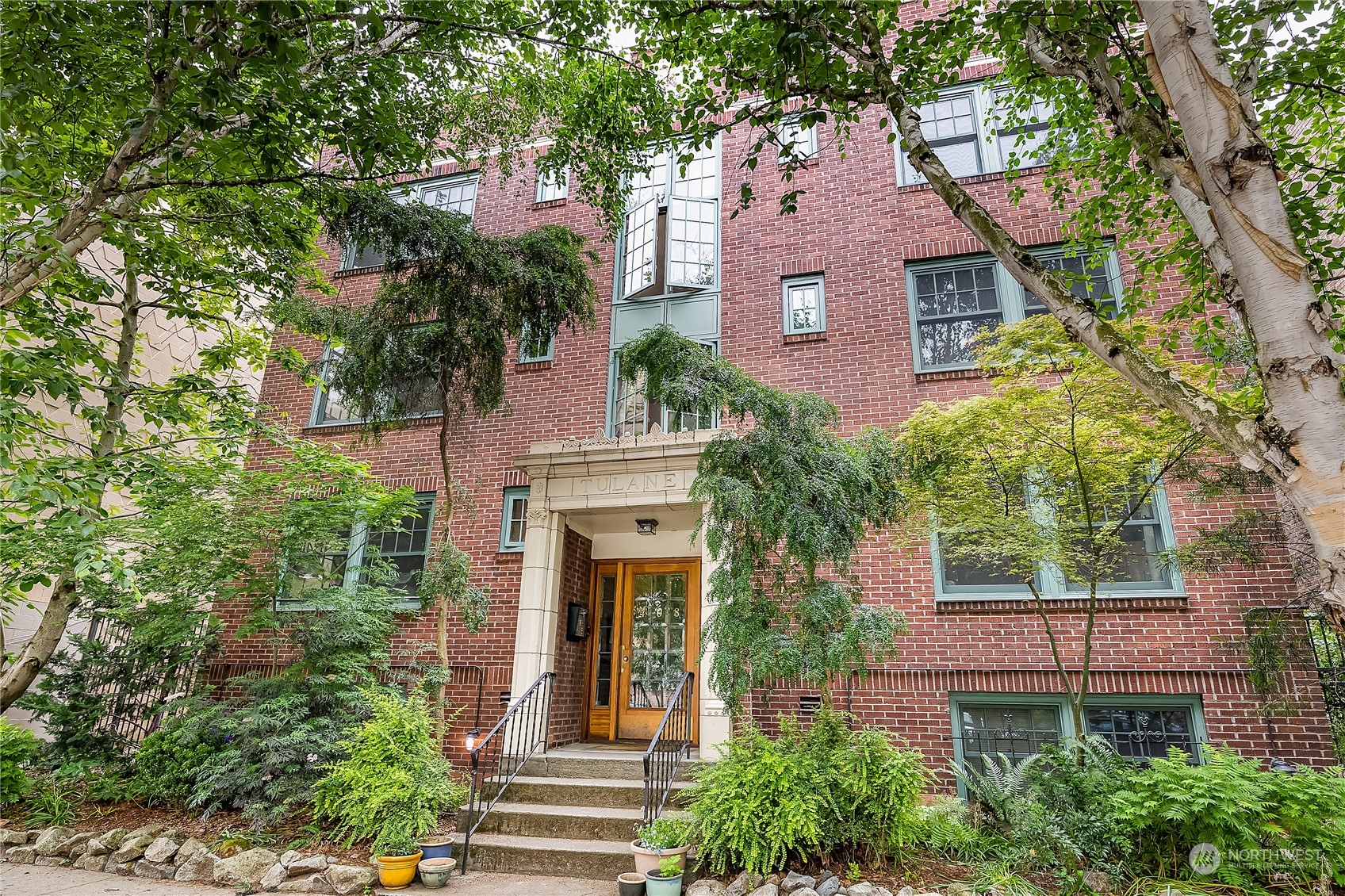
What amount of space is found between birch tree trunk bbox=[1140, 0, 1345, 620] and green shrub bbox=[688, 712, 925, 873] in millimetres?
3317

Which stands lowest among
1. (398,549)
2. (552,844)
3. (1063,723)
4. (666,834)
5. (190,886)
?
(190,886)

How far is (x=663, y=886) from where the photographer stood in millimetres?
5000

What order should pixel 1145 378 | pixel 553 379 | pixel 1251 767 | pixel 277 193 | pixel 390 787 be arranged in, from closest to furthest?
pixel 1145 378
pixel 1251 767
pixel 390 787
pixel 277 193
pixel 553 379

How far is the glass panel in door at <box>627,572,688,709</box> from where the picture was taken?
913cm

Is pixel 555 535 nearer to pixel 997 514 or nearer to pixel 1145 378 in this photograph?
pixel 997 514

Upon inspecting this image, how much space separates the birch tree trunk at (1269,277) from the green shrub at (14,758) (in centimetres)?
1124

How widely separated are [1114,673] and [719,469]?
4.88m

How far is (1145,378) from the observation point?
3500 millimetres

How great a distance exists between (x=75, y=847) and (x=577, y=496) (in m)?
5.77

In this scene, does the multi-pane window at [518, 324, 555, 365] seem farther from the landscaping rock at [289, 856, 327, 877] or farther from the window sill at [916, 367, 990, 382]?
the landscaping rock at [289, 856, 327, 877]

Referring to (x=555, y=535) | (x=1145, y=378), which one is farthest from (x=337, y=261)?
(x=1145, y=378)

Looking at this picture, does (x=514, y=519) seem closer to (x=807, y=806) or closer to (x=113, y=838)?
(x=113, y=838)

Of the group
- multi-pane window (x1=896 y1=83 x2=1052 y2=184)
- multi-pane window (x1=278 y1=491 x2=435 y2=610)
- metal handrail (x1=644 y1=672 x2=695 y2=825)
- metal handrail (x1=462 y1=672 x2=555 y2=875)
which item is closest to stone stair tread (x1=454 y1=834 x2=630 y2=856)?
metal handrail (x1=462 y1=672 x2=555 y2=875)

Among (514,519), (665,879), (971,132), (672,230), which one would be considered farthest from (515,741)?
(971,132)
